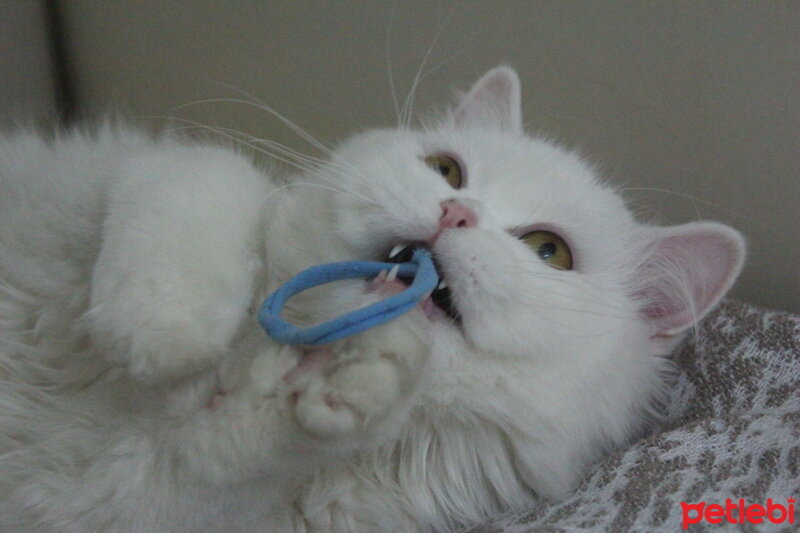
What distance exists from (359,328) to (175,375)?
27cm

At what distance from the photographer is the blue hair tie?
685mm

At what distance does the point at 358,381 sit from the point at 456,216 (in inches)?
11.1

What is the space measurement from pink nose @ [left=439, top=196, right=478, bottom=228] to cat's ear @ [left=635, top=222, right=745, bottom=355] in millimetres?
425

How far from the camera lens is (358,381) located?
68cm

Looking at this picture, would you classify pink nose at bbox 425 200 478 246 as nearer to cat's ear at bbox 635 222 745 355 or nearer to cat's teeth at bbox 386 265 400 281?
cat's teeth at bbox 386 265 400 281

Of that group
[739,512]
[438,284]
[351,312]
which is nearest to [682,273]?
[739,512]

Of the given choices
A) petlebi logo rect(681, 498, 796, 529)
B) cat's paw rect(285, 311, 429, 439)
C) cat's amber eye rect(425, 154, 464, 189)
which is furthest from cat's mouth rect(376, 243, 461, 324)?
petlebi logo rect(681, 498, 796, 529)

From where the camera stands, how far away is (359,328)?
69cm

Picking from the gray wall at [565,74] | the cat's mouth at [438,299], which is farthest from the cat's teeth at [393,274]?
the gray wall at [565,74]

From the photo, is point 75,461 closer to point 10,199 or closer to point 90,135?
point 10,199

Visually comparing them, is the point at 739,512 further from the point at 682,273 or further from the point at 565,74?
the point at 565,74

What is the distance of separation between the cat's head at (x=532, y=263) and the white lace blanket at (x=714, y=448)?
78mm

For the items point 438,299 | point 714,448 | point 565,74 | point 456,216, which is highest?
point 565,74

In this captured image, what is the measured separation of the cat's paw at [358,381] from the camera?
675 mm
